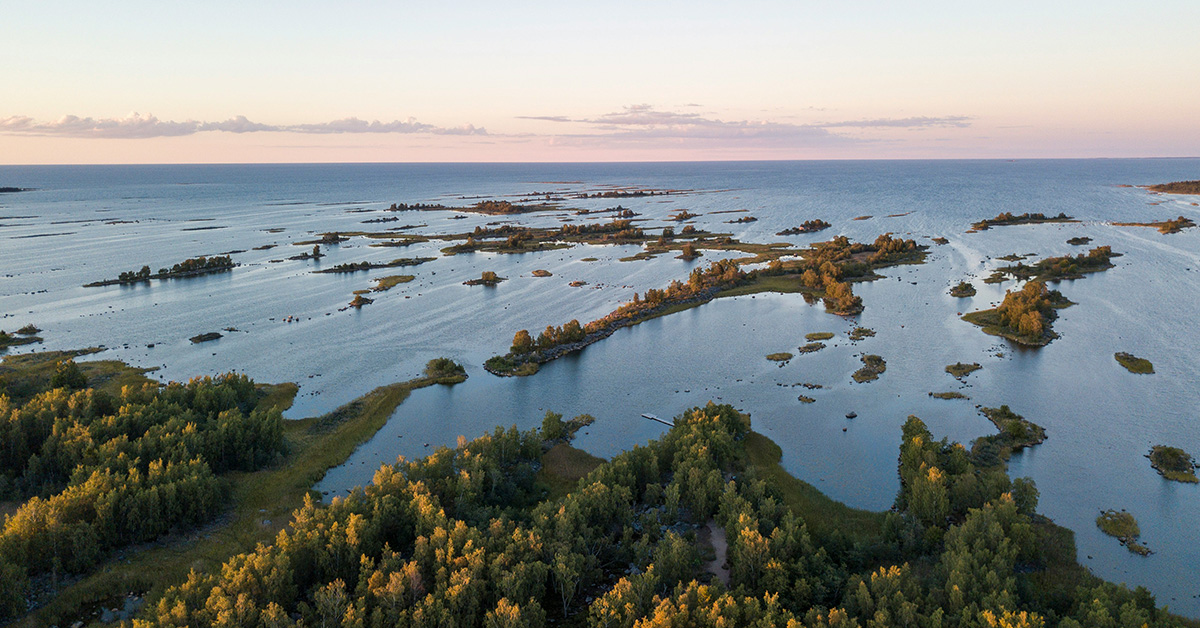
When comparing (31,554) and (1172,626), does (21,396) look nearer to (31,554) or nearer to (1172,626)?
(31,554)

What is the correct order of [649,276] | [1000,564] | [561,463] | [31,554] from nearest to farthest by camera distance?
[1000,564], [31,554], [561,463], [649,276]

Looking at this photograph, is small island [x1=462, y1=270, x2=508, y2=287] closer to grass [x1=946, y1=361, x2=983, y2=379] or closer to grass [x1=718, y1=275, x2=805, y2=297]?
grass [x1=718, y1=275, x2=805, y2=297]

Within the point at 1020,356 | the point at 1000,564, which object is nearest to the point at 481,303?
the point at 1020,356

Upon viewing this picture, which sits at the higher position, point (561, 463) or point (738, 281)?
point (738, 281)

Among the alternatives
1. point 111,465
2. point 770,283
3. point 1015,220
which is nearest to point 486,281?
point 770,283

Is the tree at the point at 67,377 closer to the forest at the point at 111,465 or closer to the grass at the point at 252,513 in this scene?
the forest at the point at 111,465

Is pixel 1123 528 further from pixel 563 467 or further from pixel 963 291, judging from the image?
pixel 963 291
